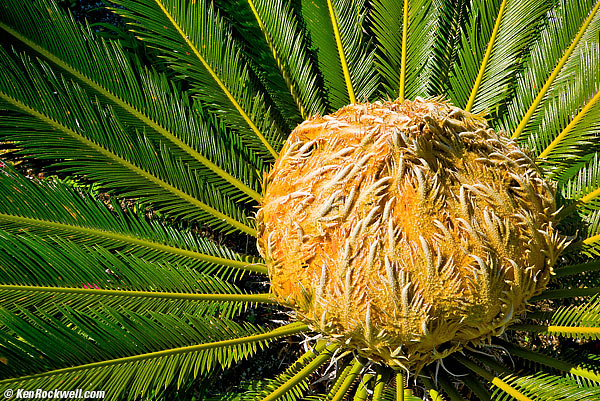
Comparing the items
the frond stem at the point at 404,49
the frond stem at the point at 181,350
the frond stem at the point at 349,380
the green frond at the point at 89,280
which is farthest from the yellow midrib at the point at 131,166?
the frond stem at the point at 404,49

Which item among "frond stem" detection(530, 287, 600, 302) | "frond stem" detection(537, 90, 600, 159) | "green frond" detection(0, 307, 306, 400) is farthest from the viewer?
"frond stem" detection(537, 90, 600, 159)

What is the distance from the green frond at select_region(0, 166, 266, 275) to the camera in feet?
6.99

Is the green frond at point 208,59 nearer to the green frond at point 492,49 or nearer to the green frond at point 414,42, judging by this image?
the green frond at point 414,42

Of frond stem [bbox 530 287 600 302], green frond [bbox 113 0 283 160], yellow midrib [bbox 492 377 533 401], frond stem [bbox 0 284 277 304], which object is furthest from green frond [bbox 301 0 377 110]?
yellow midrib [bbox 492 377 533 401]

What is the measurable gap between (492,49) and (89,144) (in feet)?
7.19

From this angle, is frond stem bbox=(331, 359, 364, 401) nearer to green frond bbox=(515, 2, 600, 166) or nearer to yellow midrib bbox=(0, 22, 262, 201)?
yellow midrib bbox=(0, 22, 262, 201)

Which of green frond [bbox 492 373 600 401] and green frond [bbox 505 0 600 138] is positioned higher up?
green frond [bbox 505 0 600 138]

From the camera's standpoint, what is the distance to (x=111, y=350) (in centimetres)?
185

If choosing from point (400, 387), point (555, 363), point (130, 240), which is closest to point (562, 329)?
point (555, 363)

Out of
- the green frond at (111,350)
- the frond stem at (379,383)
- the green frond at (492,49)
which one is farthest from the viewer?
the green frond at (492,49)

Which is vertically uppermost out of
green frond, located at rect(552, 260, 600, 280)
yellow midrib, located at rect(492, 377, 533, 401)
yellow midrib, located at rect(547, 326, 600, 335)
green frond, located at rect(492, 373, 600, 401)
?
green frond, located at rect(552, 260, 600, 280)

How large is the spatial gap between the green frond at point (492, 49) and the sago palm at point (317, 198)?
1cm

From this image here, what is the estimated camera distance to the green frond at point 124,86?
94.6 inches

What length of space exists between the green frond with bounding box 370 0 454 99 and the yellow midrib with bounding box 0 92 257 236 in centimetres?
118
